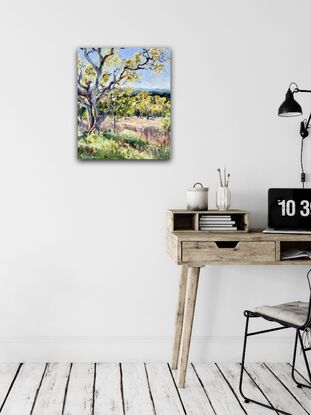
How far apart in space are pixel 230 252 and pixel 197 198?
16.4 inches

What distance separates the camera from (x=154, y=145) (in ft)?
11.1

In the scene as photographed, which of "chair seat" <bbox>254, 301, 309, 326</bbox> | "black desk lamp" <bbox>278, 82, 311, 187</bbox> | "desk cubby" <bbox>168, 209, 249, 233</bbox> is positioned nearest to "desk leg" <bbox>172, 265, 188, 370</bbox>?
"desk cubby" <bbox>168, 209, 249, 233</bbox>

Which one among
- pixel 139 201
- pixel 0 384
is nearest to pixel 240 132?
pixel 139 201

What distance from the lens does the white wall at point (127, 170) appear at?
334 centimetres

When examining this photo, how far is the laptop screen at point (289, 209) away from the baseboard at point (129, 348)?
766 millimetres

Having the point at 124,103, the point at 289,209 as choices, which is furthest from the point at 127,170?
the point at 289,209

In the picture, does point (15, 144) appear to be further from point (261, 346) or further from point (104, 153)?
point (261, 346)

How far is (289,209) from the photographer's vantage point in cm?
310

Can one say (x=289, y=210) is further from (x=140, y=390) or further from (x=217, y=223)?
(x=140, y=390)

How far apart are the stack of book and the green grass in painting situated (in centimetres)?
51

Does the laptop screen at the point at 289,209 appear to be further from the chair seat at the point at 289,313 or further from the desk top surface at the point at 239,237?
the chair seat at the point at 289,313

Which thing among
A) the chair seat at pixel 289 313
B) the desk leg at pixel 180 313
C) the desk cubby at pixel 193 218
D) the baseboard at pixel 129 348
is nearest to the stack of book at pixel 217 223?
the desk cubby at pixel 193 218

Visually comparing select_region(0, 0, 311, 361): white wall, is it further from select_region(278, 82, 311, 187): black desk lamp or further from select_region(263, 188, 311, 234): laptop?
select_region(263, 188, 311, 234): laptop

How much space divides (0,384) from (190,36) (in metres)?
2.20
